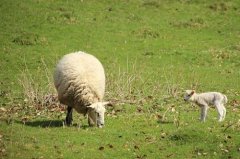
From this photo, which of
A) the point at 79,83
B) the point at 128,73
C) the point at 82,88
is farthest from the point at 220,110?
the point at 128,73

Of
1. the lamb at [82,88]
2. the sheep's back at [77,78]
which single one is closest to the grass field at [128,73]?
the lamb at [82,88]

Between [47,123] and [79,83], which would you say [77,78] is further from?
[47,123]

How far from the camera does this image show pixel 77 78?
16578mm

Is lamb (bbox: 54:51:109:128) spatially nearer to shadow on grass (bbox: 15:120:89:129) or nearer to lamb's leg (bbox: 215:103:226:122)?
shadow on grass (bbox: 15:120:89:129)

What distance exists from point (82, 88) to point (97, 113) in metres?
0.87

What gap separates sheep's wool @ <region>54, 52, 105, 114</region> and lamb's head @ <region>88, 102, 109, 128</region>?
11.1 inches

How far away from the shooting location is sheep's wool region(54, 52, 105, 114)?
16.5 meters

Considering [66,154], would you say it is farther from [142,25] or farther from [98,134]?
[142,25]

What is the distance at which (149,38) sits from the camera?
30.4m

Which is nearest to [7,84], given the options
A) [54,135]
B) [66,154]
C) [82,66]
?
[82,66]

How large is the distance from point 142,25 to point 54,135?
17805mm

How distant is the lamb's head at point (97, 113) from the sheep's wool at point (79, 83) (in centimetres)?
28

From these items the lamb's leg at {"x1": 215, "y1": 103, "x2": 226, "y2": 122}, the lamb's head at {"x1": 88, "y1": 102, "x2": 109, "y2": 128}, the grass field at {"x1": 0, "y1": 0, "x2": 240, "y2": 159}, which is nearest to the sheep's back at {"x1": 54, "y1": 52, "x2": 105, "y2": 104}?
the lamb's head at {"x1": 88, "y1": 102, "x2": 109, "y2": 128}

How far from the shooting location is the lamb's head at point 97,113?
16031 mm
